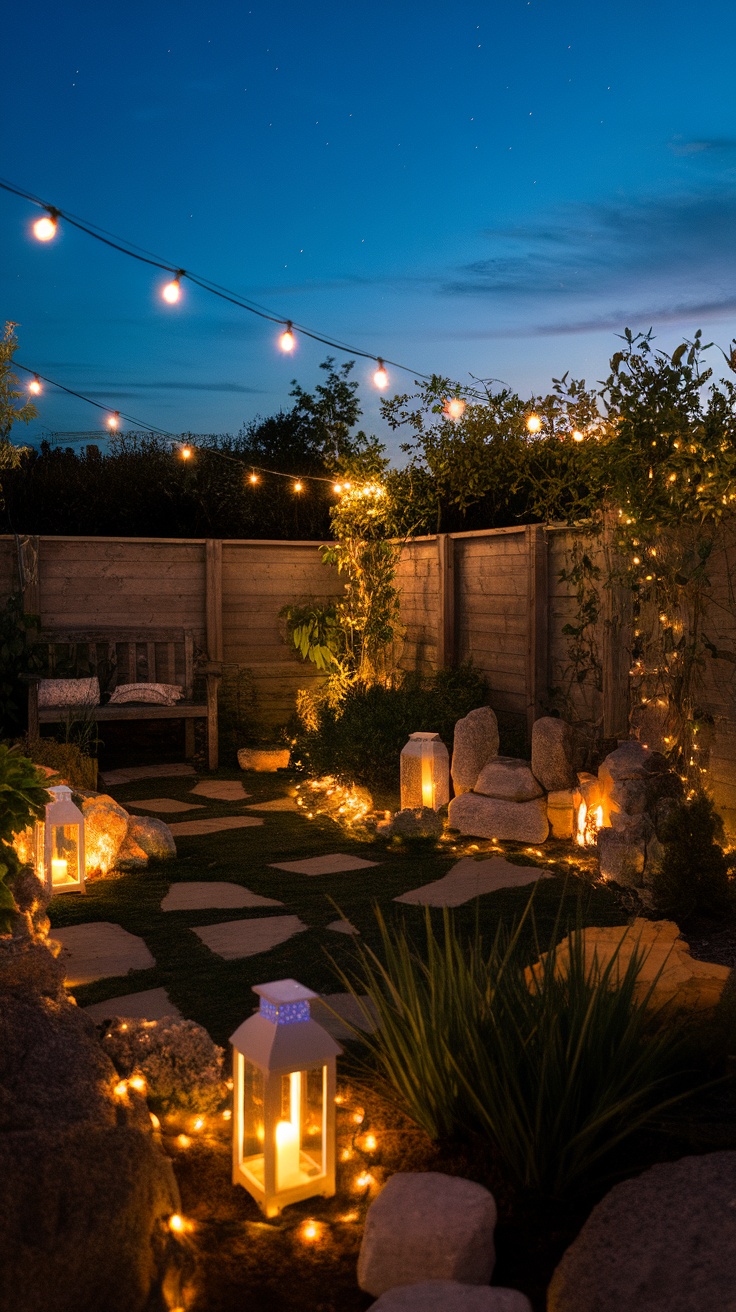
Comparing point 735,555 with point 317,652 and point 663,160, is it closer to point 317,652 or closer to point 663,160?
point 663,160

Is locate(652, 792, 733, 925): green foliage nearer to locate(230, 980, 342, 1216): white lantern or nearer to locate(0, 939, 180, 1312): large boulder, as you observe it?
locate(230, 980, 342, 1216): white lantern

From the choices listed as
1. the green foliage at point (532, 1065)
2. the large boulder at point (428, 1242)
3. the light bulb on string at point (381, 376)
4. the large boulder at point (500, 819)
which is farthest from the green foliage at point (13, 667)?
the large boulder at point (428, 1242)

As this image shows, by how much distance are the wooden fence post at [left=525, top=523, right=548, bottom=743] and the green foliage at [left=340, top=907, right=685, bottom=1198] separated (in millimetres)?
4338

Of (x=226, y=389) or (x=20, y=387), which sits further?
(x=226, y=389)

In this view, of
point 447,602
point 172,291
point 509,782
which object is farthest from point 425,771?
point 172,291

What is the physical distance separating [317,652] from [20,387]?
346 centimetres

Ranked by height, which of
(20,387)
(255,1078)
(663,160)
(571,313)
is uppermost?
(663,160)

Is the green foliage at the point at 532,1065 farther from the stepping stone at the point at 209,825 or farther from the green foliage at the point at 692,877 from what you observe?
the stepping stone at the point at 209,825

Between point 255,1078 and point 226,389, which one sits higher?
point 226,389

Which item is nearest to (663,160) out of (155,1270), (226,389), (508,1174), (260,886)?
(260,886)

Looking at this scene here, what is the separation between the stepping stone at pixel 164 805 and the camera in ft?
23.2

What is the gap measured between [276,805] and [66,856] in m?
2.25

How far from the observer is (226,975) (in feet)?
12.3

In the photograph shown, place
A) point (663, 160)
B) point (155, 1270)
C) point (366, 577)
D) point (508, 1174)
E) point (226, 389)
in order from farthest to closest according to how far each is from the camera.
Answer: point (226, 389) < point (366, 577) < point (663, 160) < point (508, 1174) < point (155, 1270)
